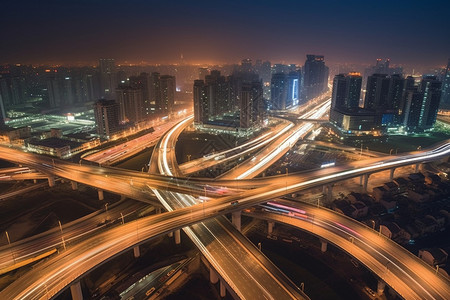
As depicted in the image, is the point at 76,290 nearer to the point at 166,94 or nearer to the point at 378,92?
the point at 166,94

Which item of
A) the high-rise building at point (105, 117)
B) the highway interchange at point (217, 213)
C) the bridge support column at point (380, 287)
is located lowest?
the bridge support column at point (380, 287)

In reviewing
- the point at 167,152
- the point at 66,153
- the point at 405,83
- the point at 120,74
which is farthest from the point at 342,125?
the point at 120,74

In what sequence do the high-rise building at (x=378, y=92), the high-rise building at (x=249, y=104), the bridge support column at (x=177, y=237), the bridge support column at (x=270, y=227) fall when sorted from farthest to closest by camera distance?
the high-rise building at (x=378, y=92) < the high-rise building at (x=249, y=104) < the bridge support column at (x=270, y=227) < the bridge support column at (x=177, y=237)

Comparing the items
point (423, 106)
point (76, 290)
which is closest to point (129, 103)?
point (76, 290)

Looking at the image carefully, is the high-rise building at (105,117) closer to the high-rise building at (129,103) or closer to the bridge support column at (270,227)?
the high-rise building at (129,103)

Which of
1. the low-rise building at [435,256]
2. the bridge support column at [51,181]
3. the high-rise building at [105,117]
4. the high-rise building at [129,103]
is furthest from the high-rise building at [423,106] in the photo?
the bridge support column at [51,181]

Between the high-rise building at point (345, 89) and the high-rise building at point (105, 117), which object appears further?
the high-rise building at point (345, 89)

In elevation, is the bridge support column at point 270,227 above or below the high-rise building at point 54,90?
below
